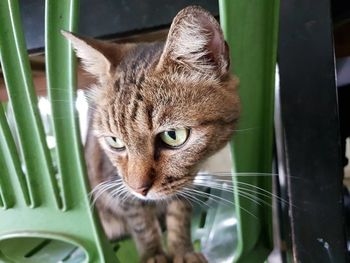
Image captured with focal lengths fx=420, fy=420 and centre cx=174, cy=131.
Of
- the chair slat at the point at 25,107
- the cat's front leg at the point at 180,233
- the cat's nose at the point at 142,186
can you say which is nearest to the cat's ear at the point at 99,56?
Answer: the chair slat at the point at 25,107

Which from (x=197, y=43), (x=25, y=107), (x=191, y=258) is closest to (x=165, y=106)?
(x=197, y=43)

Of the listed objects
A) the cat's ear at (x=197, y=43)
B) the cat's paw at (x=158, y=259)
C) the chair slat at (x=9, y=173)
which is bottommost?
the cat's paw at (x=158, y=259)

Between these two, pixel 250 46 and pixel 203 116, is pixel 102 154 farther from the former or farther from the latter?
pixel 250 46

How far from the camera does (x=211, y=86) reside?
74 centimetres

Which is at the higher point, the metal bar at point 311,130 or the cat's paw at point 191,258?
the metal bar at point 311,130

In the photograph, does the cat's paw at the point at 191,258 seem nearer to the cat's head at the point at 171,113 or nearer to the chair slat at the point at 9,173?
the cat's head at the point at 171,113

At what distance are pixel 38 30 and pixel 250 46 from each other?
44 centimetres

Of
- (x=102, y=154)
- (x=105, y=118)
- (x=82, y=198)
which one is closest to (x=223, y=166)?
(x=102, y=154)

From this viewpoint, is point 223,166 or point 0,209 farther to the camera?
point 223,166

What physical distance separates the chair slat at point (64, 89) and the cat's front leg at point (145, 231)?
1.02ft

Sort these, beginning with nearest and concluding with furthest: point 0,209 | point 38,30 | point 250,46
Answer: point 250,46 < point 0,209 < point 38,30

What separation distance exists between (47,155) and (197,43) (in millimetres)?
289

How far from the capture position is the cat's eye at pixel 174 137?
28.0 inches

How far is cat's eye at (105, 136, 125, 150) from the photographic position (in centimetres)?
80
